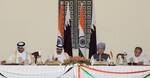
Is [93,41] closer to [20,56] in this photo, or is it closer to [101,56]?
[101,56]

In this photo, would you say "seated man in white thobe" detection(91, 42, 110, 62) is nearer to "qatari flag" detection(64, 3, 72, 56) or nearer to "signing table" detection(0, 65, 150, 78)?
"signing table" detection(0, 65, 150, 78)

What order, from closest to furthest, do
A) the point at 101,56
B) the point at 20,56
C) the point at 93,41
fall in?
the point at 101,56, the point at 20,56, the point at 93,41

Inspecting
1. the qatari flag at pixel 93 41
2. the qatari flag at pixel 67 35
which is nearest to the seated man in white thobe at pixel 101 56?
the qatari flag at pixel 93 41

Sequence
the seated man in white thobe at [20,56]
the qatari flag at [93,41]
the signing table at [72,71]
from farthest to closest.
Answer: the qatari flag at [93,41], the seated man in white thobe at [20,56], the signing table at [72,71]

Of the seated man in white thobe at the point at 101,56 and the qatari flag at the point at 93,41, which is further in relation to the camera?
the qatari flag at the point at 93,41

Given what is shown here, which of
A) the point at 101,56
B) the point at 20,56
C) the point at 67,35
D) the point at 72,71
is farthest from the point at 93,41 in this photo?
the point at 72,71

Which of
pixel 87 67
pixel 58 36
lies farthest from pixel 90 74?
pixel 58 36

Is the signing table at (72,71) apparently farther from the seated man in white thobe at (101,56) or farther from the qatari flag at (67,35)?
the qatari flag at (67,35)

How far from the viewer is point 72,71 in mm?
8008

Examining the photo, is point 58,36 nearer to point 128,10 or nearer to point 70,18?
point 70,18

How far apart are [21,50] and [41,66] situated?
1892 mm

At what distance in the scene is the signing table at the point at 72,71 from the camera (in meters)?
8.00

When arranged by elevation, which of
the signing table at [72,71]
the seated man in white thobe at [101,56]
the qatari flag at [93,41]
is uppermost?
the qatari flag at [93,41]

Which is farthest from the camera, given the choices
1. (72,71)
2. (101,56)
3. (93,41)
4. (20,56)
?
(93,41)
